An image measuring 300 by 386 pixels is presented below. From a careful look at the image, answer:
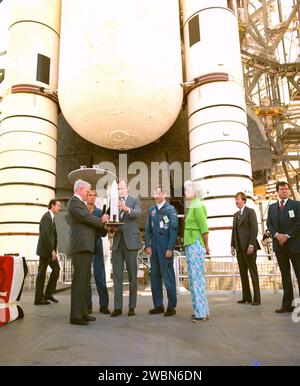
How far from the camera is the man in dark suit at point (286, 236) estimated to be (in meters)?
4.43

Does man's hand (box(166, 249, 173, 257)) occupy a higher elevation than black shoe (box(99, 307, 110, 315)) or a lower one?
higher

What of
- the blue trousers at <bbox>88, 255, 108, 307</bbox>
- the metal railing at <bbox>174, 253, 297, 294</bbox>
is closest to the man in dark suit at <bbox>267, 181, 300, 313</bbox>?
the metal railing at <bbox>174, 253, 297, 294</bbox>

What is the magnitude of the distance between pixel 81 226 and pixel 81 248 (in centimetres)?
25

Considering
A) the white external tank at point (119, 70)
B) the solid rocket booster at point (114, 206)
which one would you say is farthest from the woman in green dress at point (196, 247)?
the white external tank at point (119, 70)

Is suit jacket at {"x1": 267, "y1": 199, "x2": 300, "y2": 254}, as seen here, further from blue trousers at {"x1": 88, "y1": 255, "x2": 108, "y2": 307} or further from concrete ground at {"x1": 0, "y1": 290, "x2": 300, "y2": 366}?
blue trousers at {"x1": 88, "y1": 255, "x2": 108, "y2": 307}

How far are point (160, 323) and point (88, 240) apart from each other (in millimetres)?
1212

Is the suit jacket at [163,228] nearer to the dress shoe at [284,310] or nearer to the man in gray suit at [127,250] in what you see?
the man in gray suit at [127,250]

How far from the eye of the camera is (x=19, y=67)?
1023 cm

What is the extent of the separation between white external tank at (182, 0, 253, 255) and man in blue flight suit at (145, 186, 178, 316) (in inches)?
184

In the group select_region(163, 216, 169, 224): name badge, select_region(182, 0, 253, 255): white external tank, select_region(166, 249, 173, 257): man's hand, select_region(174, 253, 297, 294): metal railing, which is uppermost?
select_region(182, 0, 253, 255): white external tank

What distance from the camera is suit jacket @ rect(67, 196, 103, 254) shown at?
12.3 ft

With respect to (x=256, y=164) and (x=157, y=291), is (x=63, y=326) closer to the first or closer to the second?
(x=157, y=291)

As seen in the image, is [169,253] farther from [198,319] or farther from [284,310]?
[284,310]

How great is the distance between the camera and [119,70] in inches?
327
